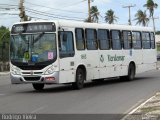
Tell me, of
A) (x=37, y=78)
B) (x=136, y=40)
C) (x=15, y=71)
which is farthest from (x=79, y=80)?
(x=136, y=40)

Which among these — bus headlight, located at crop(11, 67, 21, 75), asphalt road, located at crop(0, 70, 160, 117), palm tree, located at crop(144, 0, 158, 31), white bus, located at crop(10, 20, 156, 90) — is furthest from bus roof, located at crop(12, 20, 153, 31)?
palm tree, located at crop(144, 0, 158, 31)

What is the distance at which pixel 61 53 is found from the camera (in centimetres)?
2064

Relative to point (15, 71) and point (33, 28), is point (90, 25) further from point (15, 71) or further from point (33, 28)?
point (15, 71)

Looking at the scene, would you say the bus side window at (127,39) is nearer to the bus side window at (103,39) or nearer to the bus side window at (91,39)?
the bus side window at (103,39)

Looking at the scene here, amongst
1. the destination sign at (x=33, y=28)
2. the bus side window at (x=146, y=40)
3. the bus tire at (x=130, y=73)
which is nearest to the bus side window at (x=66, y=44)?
the destination sign at (x=33, y=28)

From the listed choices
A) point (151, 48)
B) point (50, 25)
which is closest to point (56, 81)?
point (50, 25)

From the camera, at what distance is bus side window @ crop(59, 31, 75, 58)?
67.8 ft

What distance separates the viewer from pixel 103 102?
16.5m

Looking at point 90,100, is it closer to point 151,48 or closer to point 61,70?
point 61,70

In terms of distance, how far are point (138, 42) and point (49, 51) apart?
383 inches

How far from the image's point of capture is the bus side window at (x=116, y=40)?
25781 millimetres

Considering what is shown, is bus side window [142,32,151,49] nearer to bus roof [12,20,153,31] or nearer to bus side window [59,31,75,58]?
bus roof [12,20,153,31]

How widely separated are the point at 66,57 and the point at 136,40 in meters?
8.59

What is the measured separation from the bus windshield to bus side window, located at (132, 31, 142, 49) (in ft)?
28.9
